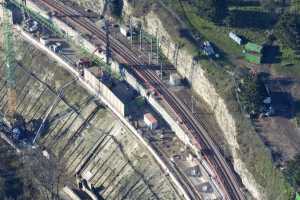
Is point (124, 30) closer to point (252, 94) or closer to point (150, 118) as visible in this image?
point (150, 118)

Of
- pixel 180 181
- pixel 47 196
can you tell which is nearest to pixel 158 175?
pixel 180 181

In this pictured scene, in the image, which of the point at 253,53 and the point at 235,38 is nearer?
the point at 253,53

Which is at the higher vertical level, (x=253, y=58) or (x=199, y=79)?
(x=253, y=58)

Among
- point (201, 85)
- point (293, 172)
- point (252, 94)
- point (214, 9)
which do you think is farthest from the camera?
point (214, 9)

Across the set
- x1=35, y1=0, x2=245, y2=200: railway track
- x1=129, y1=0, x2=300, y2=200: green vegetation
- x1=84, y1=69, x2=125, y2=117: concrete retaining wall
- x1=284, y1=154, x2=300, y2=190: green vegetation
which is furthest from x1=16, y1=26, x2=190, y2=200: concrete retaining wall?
x1=284, y1=154, x2=300, y2=190: green vegetation

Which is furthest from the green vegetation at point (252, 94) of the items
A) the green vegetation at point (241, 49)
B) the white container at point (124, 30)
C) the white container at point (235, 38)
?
the white container at point (124, 30)

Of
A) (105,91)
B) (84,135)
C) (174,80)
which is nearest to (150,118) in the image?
(174,80)
